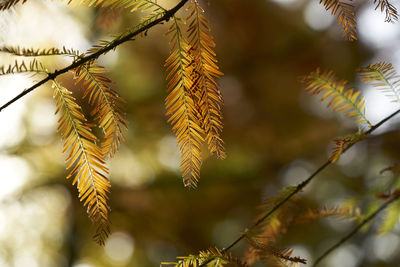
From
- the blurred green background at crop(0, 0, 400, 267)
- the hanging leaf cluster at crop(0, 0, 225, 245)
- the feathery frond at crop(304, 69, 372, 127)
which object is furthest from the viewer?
the blurred green background at crop(0, 0, 400, 267)

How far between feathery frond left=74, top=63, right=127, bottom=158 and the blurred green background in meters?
1.39

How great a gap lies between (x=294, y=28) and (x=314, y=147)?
77cm

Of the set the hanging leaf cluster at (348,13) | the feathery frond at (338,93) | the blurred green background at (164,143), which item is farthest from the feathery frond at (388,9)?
the blurred green background at (164,143)

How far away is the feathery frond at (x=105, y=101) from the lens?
424 millimetres

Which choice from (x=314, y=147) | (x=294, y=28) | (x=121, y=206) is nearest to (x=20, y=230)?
(x=121, y=206)

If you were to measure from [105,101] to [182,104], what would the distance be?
11 centimetres

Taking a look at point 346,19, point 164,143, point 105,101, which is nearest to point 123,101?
point 105,101

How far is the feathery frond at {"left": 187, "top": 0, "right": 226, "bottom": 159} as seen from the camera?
408 millimetres

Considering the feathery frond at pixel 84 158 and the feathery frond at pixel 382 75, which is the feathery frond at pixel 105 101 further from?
the feathery frond at pixel 382 75

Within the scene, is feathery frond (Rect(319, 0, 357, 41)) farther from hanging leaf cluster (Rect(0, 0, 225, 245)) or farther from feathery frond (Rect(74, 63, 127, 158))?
feathery frond (Rect(74, 63, 127, 158))

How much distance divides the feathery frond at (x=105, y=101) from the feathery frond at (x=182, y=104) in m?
0.07

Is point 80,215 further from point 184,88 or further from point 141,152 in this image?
point 184,88

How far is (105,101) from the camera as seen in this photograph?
0.44 m

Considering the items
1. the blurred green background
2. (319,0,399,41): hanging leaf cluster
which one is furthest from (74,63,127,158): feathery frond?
the blurred green background
